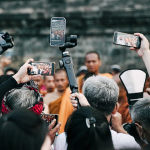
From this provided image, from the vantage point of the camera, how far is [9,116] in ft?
3.00

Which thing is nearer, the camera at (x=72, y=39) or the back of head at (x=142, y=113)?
the back of head at (x=142, y=113)

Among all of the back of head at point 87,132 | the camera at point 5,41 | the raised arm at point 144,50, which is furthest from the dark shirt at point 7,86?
the raised arm at point 144,50

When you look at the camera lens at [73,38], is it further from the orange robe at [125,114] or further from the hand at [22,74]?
the orange robe at [125,114]

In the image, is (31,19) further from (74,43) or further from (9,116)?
(9,116)

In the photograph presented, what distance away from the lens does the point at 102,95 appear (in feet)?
4.77

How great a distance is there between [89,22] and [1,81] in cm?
675

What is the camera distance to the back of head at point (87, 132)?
1.06 meters

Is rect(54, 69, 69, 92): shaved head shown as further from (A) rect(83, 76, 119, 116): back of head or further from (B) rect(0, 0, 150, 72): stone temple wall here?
(B) rect(0, 0, 150, 72): stone temple wall

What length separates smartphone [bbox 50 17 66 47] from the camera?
1659 millimetres

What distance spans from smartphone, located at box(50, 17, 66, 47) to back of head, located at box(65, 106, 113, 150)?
0.71m

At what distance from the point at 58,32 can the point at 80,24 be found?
6576 mm

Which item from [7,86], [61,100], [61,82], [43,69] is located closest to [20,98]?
[7,86]

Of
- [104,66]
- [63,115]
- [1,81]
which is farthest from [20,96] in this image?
[104,66]

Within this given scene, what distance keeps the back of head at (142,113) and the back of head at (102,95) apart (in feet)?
0.56
